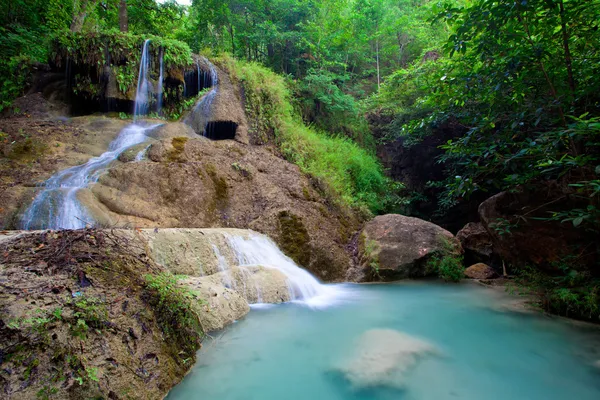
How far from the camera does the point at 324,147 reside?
11.5m

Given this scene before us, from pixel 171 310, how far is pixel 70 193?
4335 millimetres

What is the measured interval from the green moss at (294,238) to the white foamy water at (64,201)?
3773 millimetres

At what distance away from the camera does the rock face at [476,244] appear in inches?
360

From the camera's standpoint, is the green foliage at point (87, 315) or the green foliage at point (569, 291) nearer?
the green foliage at point (87, 315)

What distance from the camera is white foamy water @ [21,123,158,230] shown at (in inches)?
207

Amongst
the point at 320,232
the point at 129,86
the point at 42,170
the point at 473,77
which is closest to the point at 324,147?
the point at 320,232

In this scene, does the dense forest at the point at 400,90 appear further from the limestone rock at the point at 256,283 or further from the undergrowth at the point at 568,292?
the limestone rock at the point at 256,283

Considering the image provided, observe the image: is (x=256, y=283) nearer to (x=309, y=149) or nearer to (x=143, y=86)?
(x=309, y=149)

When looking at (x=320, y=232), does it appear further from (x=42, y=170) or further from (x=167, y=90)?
(x=167, y=90)

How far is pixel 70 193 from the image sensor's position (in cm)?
575

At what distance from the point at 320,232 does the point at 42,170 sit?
20.3ft

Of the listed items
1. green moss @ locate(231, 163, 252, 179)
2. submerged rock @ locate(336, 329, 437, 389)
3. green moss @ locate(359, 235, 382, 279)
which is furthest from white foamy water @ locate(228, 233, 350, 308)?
green moss @ locate(231, 163, 252, 179)

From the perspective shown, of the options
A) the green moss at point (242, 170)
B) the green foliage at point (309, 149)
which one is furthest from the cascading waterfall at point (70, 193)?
the green foliage at point (309, 149)

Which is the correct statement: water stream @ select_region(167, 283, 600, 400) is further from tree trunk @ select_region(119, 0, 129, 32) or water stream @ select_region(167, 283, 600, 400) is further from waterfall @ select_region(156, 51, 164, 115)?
tree trunk @ select_region(119, 0, 129, 32)
